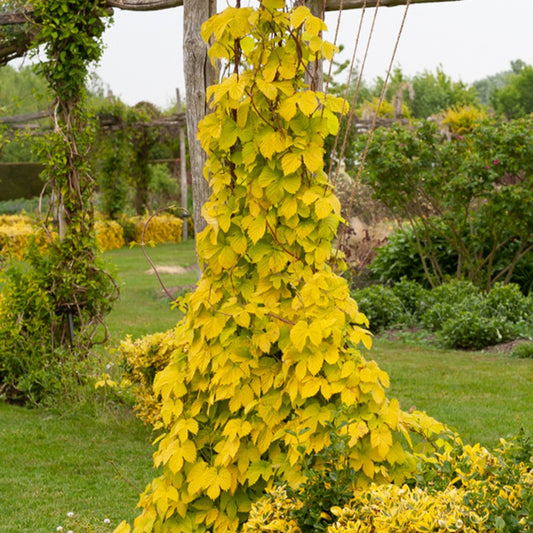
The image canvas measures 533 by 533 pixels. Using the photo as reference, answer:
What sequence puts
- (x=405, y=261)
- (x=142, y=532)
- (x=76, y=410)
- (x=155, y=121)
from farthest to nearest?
1. (x=155, y=121)
2. (x=405, y=261)
3. (x=76, y=410)
4. (x=142, y=532)

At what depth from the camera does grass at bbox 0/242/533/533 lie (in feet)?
12.5

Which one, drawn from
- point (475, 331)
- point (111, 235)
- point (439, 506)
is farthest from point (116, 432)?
point (111, 235)

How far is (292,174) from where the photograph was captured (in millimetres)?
2357

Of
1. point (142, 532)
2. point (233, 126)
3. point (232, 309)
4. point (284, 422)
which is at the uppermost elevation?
point (233, 126)

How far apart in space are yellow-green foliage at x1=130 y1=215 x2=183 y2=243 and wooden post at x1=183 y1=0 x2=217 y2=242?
16.3 meters

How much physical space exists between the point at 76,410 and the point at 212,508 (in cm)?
326

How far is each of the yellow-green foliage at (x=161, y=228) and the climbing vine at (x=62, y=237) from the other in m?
14.2

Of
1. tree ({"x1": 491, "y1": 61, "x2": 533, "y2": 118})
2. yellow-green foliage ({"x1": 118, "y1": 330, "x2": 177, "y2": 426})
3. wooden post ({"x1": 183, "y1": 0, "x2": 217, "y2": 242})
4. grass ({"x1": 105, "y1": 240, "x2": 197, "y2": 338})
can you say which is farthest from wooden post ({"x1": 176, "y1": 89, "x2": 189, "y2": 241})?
tree ({"x1": 491, "y1": 61, "x2": 533, "y2": 118})

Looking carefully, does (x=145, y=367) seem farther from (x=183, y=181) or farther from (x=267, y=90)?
(x=183, y=181)

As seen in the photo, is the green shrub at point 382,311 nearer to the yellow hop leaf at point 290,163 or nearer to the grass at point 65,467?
the grass at point 65,467

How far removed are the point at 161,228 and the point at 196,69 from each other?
17.1 metres

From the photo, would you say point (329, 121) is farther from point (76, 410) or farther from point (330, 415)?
point (76, 410)

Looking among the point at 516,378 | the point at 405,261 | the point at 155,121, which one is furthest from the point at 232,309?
the point at 155,121

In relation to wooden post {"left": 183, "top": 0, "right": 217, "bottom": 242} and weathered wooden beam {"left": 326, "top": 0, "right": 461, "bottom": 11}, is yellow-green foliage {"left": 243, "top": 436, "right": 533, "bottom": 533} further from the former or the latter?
weathered wooden beam {"left": 326, "top": 0, "right": 461, "bottom": 11}
